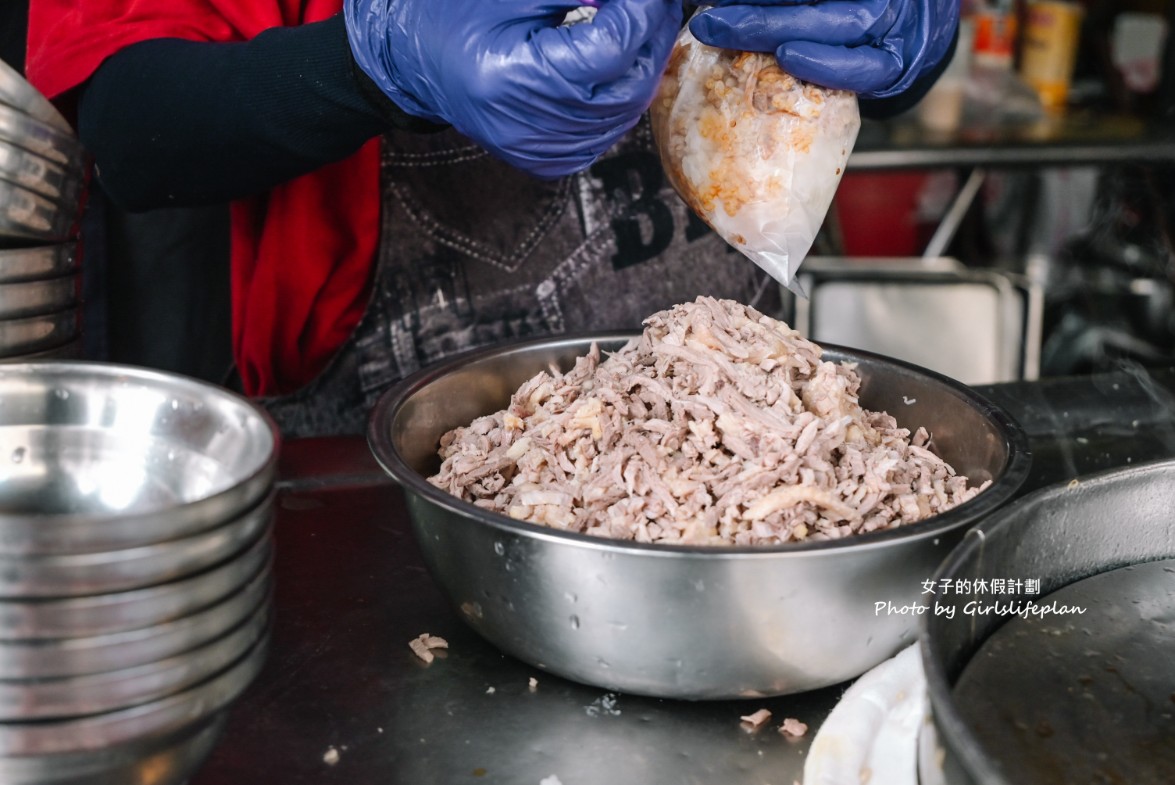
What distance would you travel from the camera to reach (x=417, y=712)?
1.00 m

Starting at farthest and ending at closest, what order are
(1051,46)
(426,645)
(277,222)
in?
(1051,46)
(277,222)
(426,645)

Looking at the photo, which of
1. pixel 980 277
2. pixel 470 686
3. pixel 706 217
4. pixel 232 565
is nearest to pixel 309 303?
pixel 706 217

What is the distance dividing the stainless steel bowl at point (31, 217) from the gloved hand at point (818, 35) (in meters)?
0.81

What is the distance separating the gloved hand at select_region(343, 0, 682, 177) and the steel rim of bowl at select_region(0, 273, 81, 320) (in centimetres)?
48

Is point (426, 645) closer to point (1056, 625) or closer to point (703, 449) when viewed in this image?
point (703, 449)

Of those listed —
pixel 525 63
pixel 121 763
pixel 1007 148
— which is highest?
pixel 525 63

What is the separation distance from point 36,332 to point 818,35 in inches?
39.6

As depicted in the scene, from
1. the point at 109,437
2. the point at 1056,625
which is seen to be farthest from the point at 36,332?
the point at 1056,625

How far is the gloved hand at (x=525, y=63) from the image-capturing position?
1.10 meters

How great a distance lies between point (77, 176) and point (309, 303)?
0.41m

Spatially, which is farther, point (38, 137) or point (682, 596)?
point (38, 137)

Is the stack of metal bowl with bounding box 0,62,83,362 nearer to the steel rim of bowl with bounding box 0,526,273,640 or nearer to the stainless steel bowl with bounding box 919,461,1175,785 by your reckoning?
the steel rim of bowl with bounding box 0,526,273,640

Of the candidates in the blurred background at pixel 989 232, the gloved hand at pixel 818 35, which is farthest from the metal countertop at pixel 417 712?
the blurred background at pixel 989 232

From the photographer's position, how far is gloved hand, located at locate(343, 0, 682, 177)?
110 centimetres
